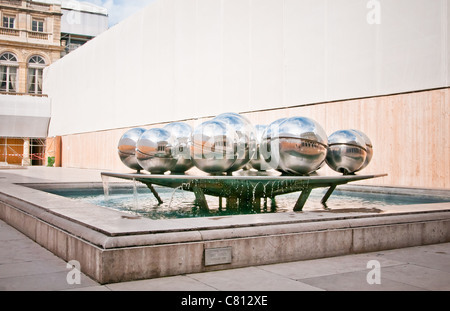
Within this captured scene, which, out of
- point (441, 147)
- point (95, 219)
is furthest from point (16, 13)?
point (95, 219)

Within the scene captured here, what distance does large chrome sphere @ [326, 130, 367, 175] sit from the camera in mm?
7949

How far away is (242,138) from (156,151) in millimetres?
1686

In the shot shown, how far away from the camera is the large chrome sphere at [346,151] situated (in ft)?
26.1

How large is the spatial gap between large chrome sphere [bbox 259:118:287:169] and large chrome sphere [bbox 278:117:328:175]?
0.26 feet

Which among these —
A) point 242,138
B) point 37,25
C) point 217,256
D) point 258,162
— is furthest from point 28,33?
point 217,256

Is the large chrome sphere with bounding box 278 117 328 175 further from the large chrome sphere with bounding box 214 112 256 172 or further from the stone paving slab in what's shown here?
the stone paving slab

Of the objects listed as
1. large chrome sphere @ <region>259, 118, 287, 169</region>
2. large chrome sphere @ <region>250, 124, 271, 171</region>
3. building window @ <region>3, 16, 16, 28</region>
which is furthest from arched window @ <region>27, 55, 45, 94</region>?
large chrome sphere @ <region>259, 118, 287, 169</region>

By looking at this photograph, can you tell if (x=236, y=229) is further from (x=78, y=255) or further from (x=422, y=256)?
(x=422, y=256)

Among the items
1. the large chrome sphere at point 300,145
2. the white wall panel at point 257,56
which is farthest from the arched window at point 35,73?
Result: the large chrome sphere at point 300,145

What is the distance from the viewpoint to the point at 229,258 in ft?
14.7

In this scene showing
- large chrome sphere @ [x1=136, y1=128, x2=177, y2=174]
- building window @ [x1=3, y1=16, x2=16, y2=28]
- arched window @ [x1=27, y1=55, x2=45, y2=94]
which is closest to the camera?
large chrome sphere @ [x1=136, y1=128, x2=177, y2=174]

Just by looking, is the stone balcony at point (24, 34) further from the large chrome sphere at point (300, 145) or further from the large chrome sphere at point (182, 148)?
the large chrome sphere at point (300, 145)

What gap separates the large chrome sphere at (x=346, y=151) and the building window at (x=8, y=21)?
158 ft

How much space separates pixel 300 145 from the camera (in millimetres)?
6758
